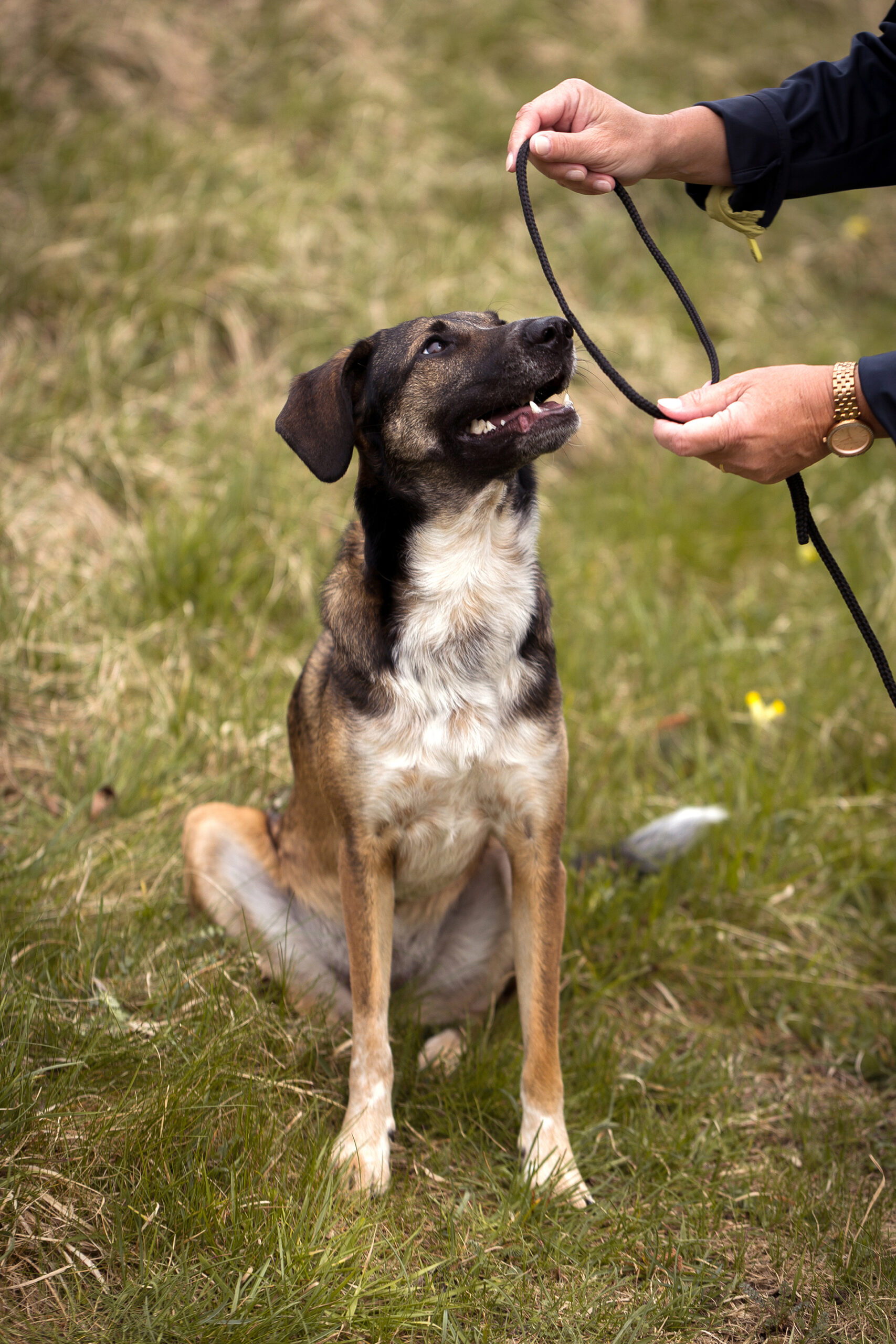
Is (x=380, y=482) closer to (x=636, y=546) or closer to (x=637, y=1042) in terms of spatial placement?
(x=637, y=1042)

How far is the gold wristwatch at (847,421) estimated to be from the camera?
229 centimetres

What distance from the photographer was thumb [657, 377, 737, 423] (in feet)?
7.70

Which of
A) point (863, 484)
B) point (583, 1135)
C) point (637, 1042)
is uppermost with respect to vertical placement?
point (583, 1135)

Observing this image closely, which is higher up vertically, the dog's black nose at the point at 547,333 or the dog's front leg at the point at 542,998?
the dog's black nose at the point at 547,333

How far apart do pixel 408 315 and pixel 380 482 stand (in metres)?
3.42

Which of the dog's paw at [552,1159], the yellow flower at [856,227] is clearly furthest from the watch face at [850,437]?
the yellow flower at [856,227]

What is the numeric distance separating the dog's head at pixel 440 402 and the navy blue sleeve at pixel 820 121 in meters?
0.75

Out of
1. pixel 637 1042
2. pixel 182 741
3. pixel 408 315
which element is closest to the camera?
pixel 637 1042

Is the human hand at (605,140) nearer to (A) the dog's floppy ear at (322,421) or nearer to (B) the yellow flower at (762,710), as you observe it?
(A) the dog's floppy ear at (322,421)

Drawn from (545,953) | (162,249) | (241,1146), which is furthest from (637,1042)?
(162,249)

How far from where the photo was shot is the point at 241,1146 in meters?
2.29

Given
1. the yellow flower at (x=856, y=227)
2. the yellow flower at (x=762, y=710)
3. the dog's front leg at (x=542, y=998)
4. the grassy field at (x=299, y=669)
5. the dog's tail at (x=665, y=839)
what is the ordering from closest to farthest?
the grassy field at (x=299, y=669)
the dog's front leg at (x=542, y=998)
the dog's tail at (x=665, y=839)
the yellow flower at (x=762, y=710)
the yellow flower at (x=856, y=227)

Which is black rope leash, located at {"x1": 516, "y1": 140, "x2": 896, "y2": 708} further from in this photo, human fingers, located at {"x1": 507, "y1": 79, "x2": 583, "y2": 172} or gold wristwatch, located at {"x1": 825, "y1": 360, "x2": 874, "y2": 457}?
gold wristwatch, located at {"x1": 825, "y1": 360, "x2": 874, "y2": 457}

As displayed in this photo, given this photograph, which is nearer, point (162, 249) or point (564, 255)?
point (162, 249)
